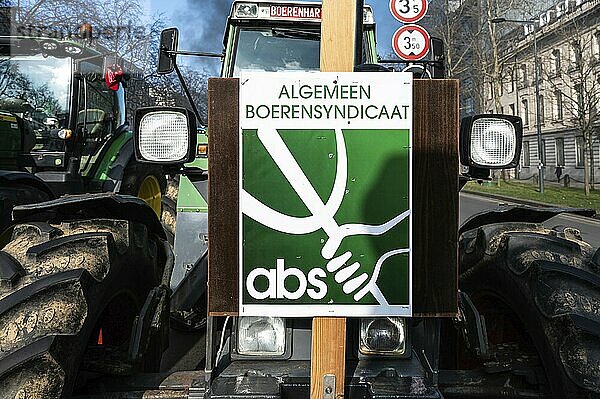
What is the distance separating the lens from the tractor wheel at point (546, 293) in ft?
8.11

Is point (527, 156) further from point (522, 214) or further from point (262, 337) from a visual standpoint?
point (262, 337)

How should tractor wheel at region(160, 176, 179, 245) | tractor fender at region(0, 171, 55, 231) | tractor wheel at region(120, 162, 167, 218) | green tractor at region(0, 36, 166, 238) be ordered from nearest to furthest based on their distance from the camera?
tractor fender at region(0, 171, 55, 231)
tractor wheel at region(160, 176, 179, 245)
green tractor at region(0, 36, 166, 238)
tractor wheel at region(120, 162, 167, 218)

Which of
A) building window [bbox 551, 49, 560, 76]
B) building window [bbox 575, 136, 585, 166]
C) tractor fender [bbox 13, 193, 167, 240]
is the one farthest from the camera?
building window [bbox 575, 136, 585, 166]

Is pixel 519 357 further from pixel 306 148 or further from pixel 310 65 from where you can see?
pixel 310 65

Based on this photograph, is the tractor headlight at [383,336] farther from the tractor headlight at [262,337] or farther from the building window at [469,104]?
the building window at [469,104]

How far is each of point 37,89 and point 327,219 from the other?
24.2ft

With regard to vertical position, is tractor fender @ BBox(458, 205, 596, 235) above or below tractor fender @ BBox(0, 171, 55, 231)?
below

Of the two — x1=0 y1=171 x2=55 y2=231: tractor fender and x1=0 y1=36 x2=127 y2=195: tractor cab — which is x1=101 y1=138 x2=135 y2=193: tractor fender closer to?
x1=0 y1=36 x2=127 y2=195: tractor cab

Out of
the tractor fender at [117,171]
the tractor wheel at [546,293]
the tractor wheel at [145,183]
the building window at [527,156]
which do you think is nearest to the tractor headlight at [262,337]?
the tractor wheel at [546,293]

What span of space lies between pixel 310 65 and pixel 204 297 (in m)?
1.64

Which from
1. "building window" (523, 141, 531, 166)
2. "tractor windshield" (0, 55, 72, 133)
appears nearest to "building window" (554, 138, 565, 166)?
"building window" (523, 141, 531, 166)

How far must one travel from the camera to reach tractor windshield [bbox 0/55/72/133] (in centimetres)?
854

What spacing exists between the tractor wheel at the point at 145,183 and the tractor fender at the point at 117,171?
0.24 ft

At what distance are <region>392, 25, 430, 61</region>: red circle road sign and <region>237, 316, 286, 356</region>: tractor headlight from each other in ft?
28.7
